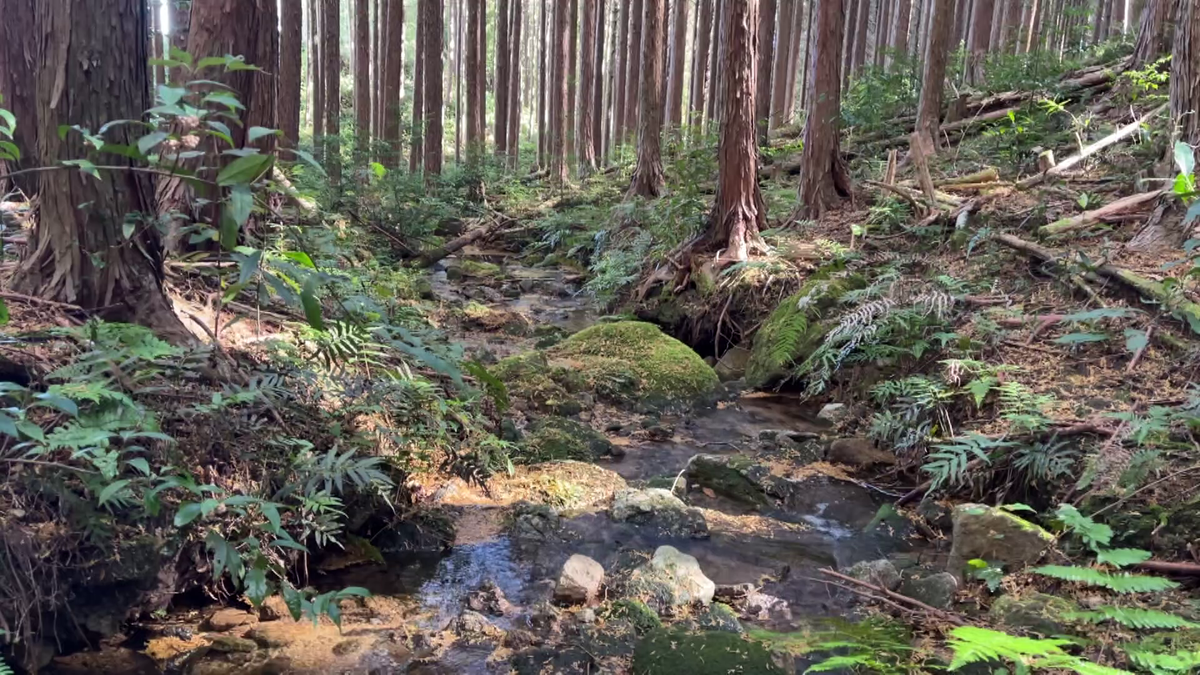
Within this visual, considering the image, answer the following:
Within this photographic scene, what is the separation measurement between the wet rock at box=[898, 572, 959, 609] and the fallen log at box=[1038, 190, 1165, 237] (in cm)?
425

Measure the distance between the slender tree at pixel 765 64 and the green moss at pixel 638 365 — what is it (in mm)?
8365

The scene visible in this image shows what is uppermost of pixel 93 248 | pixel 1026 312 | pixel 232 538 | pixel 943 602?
pixel 93 248

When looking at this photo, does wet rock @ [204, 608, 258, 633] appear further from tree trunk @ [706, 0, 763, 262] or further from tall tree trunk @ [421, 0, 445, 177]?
tall tree trunk @ [421, 0, 445, 177]

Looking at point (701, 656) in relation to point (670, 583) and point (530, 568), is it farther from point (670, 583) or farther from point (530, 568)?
point (530, 568)

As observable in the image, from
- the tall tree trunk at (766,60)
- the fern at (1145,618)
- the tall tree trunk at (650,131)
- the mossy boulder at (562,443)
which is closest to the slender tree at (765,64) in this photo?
the tall tree trunk at (766,60)

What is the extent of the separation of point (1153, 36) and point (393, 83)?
595 inches

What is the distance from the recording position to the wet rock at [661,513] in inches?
185

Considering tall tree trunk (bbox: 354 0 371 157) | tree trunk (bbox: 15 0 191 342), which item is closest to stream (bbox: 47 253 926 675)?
tree trunk (bbox: 15 0 191 342)

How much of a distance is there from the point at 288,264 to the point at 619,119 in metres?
25.8

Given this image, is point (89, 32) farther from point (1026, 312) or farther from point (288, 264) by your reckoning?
point (1026, 312)

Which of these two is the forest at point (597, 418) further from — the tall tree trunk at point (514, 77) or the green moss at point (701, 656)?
the tall tree trunk at point (514, 77)

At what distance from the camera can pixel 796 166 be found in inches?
529

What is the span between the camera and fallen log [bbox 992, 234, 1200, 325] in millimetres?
4613

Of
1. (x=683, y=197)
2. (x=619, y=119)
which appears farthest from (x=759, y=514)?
(x=619, y=119)
